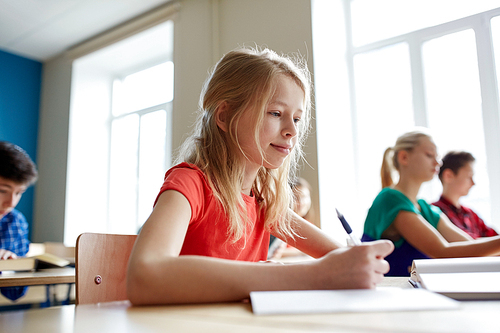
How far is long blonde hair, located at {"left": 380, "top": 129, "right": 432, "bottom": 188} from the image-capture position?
1.82 m

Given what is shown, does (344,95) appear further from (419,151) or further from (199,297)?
(199,297)

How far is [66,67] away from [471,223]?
4.31 m

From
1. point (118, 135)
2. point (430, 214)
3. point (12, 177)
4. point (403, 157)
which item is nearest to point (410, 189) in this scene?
point (403, 157)

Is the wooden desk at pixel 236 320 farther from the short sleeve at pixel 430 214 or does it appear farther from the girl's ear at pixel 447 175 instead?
the girl's ear at pixel 447 175

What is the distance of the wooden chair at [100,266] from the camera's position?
86 centimetres

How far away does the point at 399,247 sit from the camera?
5.49ft

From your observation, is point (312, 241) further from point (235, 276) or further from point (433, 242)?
point (433, 242)

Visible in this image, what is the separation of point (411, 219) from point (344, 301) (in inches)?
49.4

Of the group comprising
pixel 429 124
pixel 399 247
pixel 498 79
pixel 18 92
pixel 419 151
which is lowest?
pixel 399 247

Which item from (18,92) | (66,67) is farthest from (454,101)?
(18,92)

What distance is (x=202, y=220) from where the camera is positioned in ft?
2.93

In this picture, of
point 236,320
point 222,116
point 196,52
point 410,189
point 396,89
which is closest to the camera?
point 236,320

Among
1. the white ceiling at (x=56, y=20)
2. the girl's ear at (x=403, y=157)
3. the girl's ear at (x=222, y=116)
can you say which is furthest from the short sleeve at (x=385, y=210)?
the white ceiling at (x=56, y=20)

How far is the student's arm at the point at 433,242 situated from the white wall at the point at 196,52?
1160 mm
